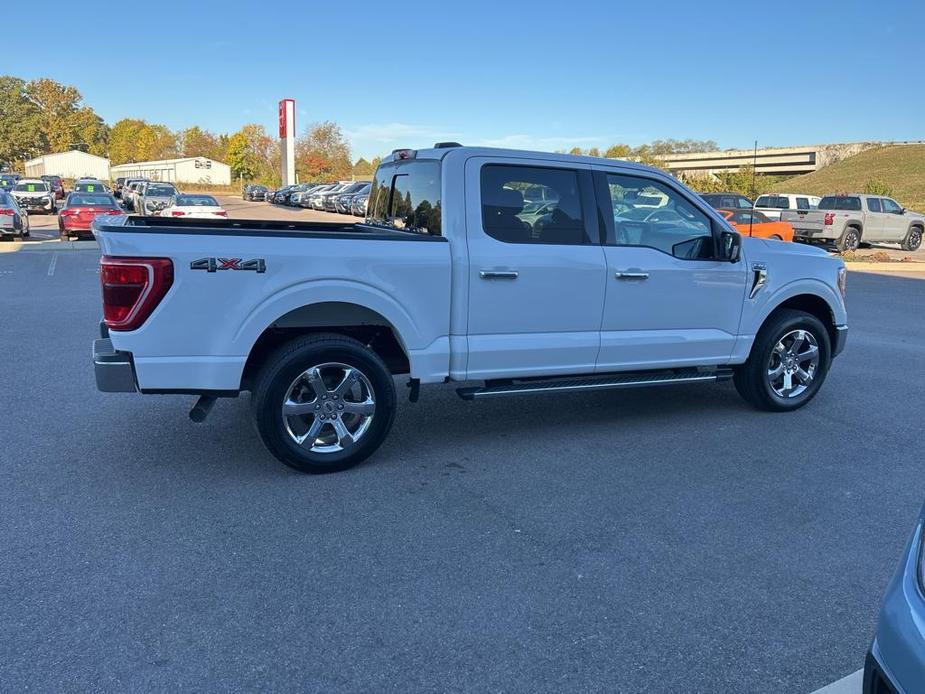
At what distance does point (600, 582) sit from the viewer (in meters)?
3.56

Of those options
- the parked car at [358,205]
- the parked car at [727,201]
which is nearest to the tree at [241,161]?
the parked car at [358,205]

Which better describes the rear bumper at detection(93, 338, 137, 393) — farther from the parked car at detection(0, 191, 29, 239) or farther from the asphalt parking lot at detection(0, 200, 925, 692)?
the parked car at detection(0, 191, 29, 239)

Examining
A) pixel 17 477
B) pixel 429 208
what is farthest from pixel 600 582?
pixel 17 477

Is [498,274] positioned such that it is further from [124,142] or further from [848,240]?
[124,142]

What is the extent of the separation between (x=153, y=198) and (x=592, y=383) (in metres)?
33.5

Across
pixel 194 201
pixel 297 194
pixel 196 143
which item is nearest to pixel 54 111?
pixel 196 143

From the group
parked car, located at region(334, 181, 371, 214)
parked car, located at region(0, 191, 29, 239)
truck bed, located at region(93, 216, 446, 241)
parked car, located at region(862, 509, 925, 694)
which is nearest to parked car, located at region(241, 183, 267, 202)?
parked car, located at region(334, 181, 371, 214)

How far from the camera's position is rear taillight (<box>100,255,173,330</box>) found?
13.8ft

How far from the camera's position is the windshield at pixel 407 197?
5.25 m

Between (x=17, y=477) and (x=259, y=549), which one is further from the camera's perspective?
(x=17, y=477)

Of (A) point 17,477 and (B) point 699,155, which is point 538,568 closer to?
(A) point 17,477

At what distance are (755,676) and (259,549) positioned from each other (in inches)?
92.5

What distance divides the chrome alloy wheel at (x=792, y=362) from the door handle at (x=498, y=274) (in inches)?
102

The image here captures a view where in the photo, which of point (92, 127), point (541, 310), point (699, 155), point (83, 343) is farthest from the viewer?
point (92, 127)
